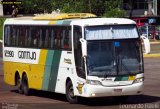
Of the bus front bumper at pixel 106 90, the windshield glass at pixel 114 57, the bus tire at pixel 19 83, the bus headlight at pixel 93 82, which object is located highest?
the windshield glass at pixel 114 57

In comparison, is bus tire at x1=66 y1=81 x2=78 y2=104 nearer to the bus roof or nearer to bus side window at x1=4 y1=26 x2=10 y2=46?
the bus roof

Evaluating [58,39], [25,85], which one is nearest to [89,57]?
[58,39]

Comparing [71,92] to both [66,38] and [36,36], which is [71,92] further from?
[36,36]

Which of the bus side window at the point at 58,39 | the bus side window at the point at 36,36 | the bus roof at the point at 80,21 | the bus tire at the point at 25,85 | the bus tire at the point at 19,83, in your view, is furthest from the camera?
the bus tire at the point at 19,83

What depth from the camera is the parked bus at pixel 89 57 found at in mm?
18250

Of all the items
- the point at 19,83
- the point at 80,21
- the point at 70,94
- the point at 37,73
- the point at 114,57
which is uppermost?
the point at 80,21

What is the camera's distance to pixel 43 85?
2167 centimetres

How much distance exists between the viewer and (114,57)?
18500 millimetres

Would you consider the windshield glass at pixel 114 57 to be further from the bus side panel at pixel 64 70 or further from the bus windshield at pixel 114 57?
the bus side panel at pixel 64 70

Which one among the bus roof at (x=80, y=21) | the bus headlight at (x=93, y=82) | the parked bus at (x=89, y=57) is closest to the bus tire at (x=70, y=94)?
the parked bus at (x=89, y=57)

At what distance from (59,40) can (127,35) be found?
8.45 ft

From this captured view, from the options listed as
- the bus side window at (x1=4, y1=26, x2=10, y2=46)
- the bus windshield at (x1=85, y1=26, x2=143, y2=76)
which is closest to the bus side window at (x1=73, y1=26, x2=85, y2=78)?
the bus windshield at (x1=85, y1=26, x2=143, y2=76)

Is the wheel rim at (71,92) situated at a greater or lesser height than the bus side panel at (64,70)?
lesser

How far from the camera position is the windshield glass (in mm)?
18312
